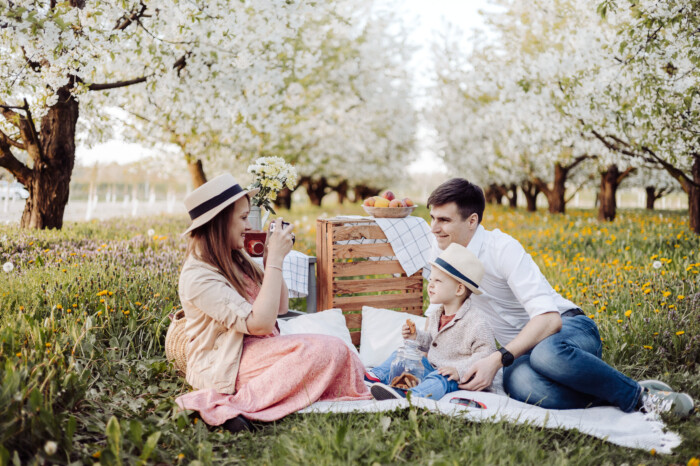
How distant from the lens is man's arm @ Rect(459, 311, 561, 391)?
338cm

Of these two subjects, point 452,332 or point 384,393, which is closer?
point 384,393

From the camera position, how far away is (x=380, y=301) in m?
5.34

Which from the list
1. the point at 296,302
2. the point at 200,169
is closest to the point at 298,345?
the point at 296,302

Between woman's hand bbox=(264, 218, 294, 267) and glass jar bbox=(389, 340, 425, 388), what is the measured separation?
109cm

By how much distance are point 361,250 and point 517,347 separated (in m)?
2.02

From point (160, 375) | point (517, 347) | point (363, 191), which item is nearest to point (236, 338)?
point (160, 375)

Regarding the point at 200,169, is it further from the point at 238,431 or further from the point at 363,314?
the point at 238,431

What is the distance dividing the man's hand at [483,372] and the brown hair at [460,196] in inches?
37.4

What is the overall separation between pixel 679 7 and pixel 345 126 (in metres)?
13.9

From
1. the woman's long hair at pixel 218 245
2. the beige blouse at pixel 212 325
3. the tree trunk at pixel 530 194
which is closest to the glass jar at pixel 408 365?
the beige blouse at pixel 212 325

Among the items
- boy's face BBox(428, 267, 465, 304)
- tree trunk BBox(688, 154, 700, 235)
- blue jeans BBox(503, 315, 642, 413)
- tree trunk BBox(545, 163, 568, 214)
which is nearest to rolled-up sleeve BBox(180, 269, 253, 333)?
boy's face BBox(428, 267, 465, 304)

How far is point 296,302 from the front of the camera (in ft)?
20.5

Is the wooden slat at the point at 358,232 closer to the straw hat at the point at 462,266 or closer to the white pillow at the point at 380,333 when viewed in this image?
the white pillow at the point at 380,333

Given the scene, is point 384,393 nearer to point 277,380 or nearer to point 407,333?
point 407,333
